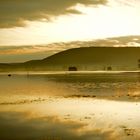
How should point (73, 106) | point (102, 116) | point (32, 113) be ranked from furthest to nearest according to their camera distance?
point (73, 106)
point (32, 113)
point (102, 116)

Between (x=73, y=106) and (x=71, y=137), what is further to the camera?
(x=73, y=106)

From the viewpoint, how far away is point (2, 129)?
65.5ft

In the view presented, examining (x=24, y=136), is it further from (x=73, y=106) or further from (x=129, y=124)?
A: (x=73, y=106)

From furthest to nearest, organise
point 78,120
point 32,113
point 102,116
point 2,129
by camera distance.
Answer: point 32,113 → point 102,116 → point 78,120 → point 2,129

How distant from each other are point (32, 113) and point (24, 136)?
883 centimetres

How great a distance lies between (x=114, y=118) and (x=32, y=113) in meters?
6.28

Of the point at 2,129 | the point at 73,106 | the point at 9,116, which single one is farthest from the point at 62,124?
the point at 73,106

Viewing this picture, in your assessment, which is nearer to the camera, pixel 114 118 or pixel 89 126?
pixel 89 126

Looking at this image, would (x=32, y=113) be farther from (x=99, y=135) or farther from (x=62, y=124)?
(x=99, y=135)

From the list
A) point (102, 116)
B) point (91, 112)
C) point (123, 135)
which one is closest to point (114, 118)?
point (102, 116)

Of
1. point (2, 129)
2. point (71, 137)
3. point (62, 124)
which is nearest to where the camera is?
point (71, 137)

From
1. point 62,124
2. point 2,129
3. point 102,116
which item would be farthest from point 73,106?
point 2,129

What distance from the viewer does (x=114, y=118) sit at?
77.7ft

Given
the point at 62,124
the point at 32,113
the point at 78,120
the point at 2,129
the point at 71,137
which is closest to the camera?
the point at 71,137
